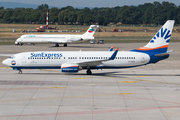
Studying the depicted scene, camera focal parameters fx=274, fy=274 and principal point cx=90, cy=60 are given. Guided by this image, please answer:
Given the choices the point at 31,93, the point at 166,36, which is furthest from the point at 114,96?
the point at 166,36

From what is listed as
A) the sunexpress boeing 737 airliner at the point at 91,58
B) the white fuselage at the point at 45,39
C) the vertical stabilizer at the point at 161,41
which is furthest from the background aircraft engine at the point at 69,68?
the white fuselage at the point at 45,39

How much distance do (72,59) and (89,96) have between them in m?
13.6

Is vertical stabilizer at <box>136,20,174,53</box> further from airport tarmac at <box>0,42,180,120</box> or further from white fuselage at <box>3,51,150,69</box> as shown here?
airport tarmac at <box>0,42,180,120</box>

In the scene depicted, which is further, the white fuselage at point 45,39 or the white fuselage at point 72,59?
the white fuselage at point 45,39

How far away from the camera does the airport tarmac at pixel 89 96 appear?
22.3 meters

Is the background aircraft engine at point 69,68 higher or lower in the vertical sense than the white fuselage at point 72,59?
lower

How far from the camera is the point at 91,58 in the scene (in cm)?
4128

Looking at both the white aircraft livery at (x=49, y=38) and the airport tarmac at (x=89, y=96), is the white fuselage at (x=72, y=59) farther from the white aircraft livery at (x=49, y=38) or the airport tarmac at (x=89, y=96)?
the white aircraft livery at (x=49, y=38)

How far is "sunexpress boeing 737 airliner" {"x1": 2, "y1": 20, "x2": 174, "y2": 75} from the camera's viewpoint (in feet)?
→ 134

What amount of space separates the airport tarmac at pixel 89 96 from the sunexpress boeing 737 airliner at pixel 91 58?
157cm

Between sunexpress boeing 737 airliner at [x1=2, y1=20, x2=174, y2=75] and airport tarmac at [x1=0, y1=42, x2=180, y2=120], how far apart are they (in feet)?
5.17

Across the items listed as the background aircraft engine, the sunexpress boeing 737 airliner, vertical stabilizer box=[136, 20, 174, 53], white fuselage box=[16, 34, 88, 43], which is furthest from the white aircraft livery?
the background aircraft engine

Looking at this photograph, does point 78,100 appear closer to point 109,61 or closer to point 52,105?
point 52,105

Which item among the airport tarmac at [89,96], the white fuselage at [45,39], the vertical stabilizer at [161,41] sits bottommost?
the white fuselage at [45,39]
